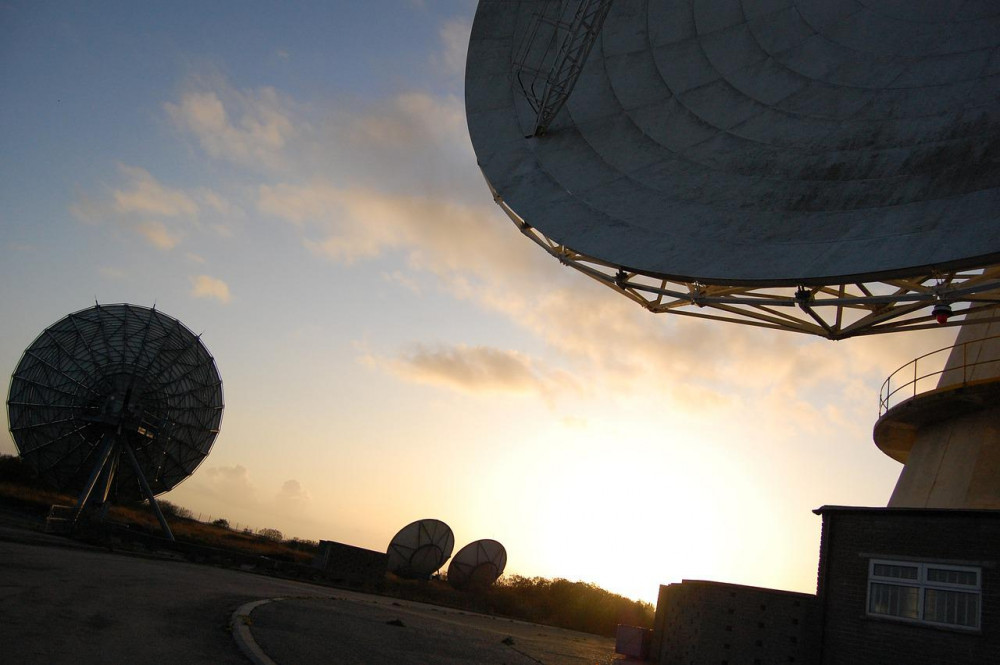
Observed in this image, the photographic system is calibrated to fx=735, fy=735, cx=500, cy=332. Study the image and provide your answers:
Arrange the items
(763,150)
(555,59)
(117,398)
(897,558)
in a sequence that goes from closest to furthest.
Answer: (763,150) < (897,558) < (555,59) < (117,398)

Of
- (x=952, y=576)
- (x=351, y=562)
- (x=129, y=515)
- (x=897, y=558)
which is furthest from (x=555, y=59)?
(x=129, y=515)

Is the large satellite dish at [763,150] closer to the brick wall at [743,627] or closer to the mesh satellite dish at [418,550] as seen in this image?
the brick wall at [743,627]

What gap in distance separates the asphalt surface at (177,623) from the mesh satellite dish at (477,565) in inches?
1144

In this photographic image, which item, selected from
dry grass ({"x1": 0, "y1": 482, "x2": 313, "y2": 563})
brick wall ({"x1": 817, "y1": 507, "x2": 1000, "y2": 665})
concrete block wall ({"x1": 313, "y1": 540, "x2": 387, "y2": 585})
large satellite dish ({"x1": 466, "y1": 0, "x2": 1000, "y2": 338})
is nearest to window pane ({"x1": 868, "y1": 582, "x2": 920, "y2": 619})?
brick wall ({"x1": 817, "y1": 507, "x2": 1000, "y2": 665})

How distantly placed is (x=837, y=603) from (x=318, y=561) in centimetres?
2889

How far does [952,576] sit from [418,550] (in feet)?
124

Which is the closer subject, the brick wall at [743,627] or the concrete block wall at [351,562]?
the brick wall at [743,627]

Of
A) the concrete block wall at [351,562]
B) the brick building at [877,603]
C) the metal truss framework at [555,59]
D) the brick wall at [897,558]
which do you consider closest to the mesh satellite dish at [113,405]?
the concrete block wall at [351,562]

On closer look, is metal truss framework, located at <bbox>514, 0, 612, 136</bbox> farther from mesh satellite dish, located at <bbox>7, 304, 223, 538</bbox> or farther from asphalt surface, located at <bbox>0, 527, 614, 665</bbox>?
mesh satellite dish, located at <bbox>7, 304, 223, 538</bbox>

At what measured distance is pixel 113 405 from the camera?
3681 cm

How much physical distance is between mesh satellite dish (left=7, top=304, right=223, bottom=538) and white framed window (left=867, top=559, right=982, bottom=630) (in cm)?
3163

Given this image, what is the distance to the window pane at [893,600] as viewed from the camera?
18.8 metres

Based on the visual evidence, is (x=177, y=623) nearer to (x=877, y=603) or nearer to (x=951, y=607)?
(x=877, y=603)

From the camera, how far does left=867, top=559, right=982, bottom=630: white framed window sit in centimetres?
1772
